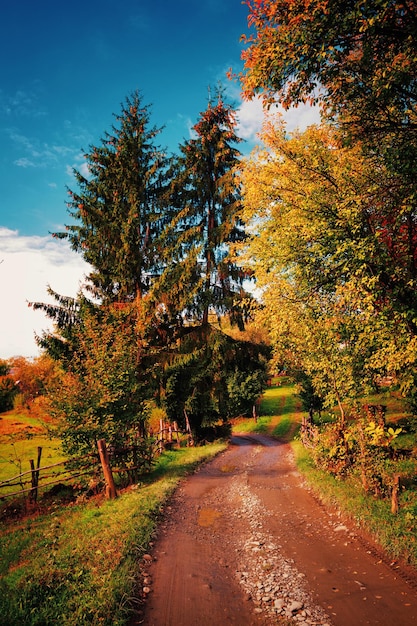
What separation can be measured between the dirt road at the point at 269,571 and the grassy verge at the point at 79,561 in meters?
0.48

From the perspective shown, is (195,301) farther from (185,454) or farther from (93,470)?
(93,470)

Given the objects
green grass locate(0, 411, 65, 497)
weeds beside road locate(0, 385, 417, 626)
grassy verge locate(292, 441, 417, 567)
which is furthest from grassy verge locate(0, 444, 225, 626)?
green grass locate(0, 411, 65, 497)

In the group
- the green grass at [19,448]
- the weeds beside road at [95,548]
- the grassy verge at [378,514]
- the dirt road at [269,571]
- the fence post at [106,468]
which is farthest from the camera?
the green grass at [19,448]

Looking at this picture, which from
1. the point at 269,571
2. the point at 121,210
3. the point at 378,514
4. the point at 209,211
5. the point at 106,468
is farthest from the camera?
the point at 209,211

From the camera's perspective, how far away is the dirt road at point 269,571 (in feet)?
16.6

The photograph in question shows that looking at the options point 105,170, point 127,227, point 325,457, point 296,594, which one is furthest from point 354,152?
point 105,170

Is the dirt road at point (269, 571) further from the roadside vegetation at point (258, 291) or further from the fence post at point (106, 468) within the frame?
the fence post at point (106, 468)

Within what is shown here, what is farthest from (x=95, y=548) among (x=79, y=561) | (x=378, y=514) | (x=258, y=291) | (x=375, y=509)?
(x=258, y=291)

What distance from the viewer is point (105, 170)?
61.5 feet

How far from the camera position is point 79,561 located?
6.65 m

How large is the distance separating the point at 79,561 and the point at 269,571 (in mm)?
3936

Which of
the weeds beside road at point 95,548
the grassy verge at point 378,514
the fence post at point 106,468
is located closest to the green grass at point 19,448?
the fence post at point 106,468

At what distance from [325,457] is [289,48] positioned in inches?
494

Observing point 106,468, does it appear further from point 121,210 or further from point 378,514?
point 121,210
